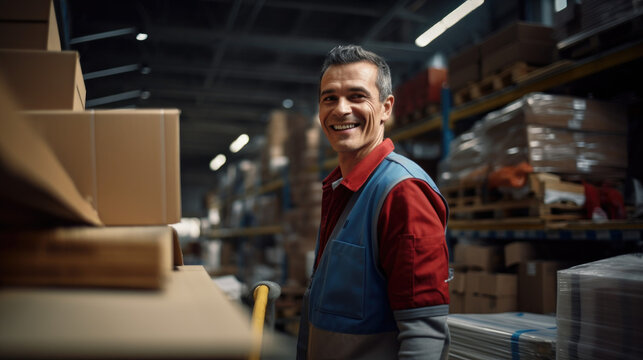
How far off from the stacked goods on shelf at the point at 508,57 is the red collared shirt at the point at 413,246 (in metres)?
3.12

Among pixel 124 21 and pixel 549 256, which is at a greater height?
pixel 124 21

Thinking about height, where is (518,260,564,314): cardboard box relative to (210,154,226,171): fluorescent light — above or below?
below

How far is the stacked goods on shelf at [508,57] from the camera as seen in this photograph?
4.48m

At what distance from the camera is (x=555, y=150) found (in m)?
4.00

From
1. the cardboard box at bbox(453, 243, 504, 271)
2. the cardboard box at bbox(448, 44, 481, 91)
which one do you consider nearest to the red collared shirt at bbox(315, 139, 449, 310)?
the cardboard box at bbox(453, 243, 504, 271)

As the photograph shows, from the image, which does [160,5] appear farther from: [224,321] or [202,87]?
[224,321]

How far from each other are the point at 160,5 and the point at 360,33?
13.1 feet

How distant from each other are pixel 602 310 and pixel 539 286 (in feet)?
4.56

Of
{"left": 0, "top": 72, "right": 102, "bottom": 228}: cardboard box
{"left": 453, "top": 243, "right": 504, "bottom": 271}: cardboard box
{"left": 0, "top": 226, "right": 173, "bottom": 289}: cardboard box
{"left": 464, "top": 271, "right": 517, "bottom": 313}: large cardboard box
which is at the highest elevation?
{"left": 0, "top": 72, "right": 102, "bottom": 228}: cardboard box

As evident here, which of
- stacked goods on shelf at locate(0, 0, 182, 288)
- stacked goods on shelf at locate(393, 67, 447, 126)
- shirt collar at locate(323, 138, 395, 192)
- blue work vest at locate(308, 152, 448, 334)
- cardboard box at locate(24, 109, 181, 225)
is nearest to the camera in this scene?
stacked goods on shelf at locate(0, 0, 182, 288)

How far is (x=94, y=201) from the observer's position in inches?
58.0

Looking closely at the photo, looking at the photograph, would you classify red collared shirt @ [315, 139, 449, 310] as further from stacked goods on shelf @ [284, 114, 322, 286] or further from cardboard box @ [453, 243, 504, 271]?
stacked goods on shelf @ [284, 114, 322, 286]

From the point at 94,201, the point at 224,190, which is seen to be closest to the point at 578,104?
the point at 94,201

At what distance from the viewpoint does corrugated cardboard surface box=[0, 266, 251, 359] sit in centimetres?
78
